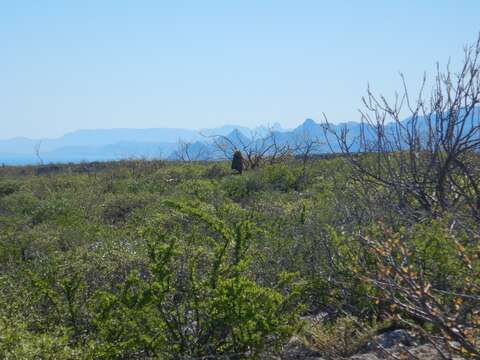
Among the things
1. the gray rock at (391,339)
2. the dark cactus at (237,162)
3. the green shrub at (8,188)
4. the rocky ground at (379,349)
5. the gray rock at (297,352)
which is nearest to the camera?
the rocky ground at (379,349)

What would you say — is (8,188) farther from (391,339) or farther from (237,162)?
(391,339)

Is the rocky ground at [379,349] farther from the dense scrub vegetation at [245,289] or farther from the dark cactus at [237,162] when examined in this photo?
the dark cactus at [237,162]

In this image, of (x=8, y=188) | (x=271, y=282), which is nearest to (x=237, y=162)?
(x=8, y=188)

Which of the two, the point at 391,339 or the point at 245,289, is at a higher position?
the point at 245,289

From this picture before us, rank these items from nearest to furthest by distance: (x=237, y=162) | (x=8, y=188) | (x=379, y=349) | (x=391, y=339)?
(x=379, y=349) → (x=391, y=339) → (x=8, y=188) → (x=237, y=162)

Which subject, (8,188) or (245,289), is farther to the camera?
(8,188)

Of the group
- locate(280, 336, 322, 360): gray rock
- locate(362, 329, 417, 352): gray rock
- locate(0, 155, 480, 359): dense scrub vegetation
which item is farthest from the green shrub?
locate(362, 329, 417, 352): gray rock

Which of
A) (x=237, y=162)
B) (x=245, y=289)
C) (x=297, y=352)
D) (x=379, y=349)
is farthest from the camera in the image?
(x=237, y=162)

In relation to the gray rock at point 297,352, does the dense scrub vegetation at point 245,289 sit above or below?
above

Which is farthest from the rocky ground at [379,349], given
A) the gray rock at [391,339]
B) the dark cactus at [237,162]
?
the dark cactus at [237,162]

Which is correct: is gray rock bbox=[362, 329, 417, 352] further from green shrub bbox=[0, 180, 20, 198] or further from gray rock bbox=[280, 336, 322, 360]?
green shrub bbox=[0, 180, 20, 198]

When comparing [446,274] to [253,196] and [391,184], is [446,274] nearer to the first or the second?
[391,184]

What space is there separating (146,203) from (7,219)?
2.68 meters

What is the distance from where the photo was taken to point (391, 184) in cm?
765
